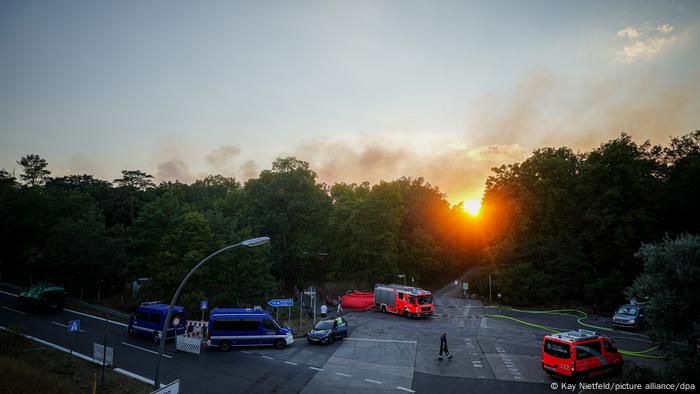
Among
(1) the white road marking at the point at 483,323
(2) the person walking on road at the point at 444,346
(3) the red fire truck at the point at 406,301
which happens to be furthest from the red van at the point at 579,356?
(3) the red fire truck at the point at 406,301

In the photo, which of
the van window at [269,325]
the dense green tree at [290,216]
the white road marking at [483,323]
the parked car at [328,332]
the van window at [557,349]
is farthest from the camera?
the dense green tree at [290,216]

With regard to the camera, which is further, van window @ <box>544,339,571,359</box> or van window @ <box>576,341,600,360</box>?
van window @ <box>544,339,571,359</box>

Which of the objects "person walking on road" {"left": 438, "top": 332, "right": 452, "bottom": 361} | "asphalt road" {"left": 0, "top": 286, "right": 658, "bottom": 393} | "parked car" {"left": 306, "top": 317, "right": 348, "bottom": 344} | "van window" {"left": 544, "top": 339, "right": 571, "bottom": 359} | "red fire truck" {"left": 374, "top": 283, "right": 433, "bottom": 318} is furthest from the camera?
"red fire truck" {"left": 374, "top": 283, "right": 433, "bottom": 318}

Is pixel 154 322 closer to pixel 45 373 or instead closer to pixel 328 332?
pixel 45 373

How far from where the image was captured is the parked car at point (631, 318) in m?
29.4

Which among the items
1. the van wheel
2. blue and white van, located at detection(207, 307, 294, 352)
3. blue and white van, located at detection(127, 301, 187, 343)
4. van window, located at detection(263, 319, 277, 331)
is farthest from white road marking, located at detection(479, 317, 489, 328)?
blue and white van, located at detection(127, 301, 187, 343)

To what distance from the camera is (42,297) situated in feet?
98.8

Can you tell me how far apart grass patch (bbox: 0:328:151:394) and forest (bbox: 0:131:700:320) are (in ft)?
40.9

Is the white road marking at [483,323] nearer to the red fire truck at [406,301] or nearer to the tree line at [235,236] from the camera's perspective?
the red fire truck at [406,301]

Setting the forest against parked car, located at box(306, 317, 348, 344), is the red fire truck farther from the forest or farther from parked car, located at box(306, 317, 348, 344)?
the forest

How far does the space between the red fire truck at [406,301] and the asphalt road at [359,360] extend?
2.63 metres

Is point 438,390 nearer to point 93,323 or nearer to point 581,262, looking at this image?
point 93,323

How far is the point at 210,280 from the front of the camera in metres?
34.7

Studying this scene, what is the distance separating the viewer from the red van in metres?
16.6
